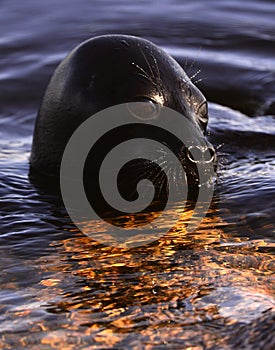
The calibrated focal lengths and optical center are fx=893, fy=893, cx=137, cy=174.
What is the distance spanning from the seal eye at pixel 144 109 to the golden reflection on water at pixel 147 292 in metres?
0.74

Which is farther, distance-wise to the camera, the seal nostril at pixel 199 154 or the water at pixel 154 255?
the seal nostril at pixel 199 154

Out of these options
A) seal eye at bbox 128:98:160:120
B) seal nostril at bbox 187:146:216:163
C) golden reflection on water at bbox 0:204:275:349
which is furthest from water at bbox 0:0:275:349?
seal eye at bbox 128:98:160:120

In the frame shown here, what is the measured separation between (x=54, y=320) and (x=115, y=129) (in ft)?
5.42

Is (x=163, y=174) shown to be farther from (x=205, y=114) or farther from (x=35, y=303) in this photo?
(x=35, y=303)

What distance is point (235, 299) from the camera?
326 cm

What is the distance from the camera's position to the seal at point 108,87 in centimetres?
467

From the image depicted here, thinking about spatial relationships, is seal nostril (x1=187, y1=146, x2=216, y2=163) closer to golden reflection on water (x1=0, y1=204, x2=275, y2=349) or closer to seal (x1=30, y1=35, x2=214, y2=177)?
seal (x1=30, y1=35, x2=214, y2=177)

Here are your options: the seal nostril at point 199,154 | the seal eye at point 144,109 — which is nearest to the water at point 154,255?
the seal nostril at point 199,154

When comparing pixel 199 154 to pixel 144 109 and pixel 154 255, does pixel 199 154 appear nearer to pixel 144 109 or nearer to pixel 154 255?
pixel 144 109

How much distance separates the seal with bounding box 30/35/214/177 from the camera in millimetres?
4672

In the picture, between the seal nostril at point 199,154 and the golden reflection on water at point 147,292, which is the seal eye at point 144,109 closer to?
the seal nostril at point 199,154

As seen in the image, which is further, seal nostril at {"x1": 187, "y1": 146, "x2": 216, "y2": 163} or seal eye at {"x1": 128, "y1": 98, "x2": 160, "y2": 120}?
seal eye at {"x1": 128, "y1": 98, "x2": 160, "y2": 120}

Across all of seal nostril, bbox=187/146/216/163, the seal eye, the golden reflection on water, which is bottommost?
the golden reflection on water

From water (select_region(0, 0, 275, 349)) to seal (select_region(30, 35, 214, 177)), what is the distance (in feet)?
1.15
